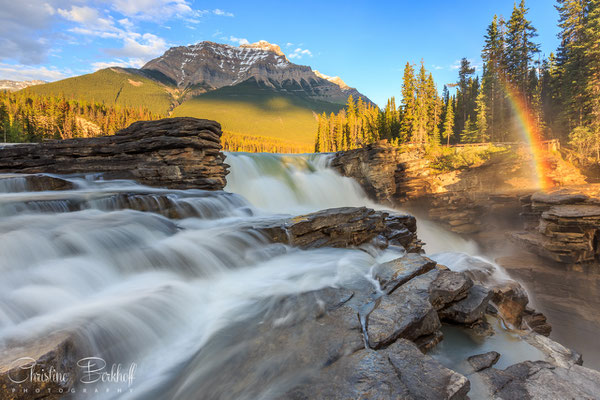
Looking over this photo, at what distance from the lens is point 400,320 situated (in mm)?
3559

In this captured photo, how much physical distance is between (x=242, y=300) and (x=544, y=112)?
51.7 metres

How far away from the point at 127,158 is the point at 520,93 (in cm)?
4721

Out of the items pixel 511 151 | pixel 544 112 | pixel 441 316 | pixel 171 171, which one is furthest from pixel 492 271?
pixel 544 112

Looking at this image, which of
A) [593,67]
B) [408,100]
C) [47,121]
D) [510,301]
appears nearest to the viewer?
[510,301]

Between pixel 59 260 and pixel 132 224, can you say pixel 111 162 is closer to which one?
pixel 132 224

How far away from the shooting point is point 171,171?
13.1 meters

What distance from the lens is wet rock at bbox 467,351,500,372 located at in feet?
10.9

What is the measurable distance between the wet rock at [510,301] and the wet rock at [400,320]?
3524mm

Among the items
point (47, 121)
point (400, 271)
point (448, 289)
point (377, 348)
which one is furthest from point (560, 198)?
point (47, 121)

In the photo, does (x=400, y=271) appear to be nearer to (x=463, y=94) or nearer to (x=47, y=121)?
(x=463, y=94)

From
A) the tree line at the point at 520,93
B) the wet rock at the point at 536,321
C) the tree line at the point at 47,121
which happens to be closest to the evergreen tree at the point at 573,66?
the tree line at the point at 520,93

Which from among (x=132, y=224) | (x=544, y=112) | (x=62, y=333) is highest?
(x=544, y=112)

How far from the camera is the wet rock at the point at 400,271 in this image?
4.86 m

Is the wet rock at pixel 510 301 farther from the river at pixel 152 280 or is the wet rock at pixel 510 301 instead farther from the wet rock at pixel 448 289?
the wet rock at pixel 448 289
